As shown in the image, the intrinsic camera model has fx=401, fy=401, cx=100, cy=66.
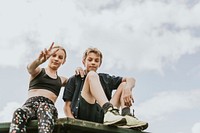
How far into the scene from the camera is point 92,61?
15.4 feet

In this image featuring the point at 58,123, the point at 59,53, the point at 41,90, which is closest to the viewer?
the point at 58,123

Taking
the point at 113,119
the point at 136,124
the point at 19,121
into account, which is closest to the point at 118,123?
the point at 113,119

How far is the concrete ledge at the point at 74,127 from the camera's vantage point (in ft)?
11.5

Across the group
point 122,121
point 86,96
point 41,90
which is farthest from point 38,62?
point 122,121

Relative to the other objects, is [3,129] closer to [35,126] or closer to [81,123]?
[35,126]


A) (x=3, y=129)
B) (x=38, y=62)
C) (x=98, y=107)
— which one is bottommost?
(x=3, y=129)

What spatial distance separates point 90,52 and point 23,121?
139cm

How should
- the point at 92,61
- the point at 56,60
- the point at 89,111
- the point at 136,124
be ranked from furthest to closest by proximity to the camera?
the point at 92,61, the point at 56,60, the point at 89,111, the point at 136,124

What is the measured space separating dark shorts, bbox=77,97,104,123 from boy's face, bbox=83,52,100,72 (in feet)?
1.54

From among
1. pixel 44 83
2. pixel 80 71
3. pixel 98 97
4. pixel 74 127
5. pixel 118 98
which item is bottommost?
pixel 74 127

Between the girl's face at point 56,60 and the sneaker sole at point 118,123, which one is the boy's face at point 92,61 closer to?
the girl's face at point 56,60

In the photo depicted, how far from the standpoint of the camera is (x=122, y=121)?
367 centimetres

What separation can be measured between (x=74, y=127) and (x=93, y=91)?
0.63 m

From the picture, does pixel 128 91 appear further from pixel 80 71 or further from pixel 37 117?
pixel 37 117
